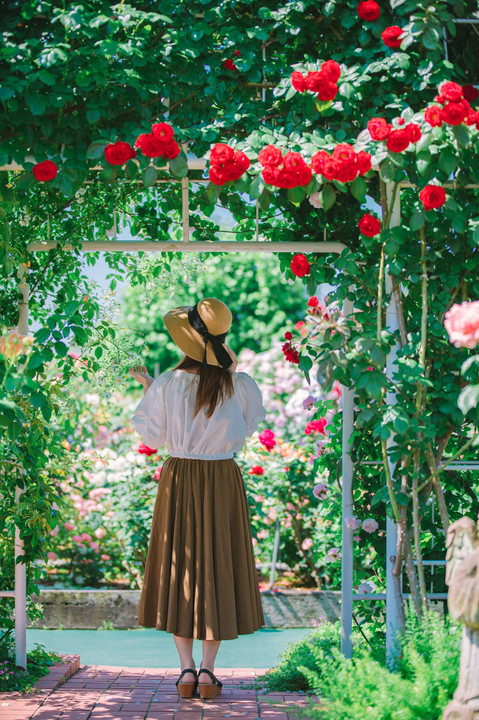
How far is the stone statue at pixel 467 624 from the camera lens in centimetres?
220

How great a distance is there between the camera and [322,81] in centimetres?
281

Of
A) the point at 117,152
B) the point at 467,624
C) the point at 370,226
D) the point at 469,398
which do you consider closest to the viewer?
the point at 467,624

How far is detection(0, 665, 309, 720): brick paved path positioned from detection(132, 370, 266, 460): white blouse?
37.9 inches

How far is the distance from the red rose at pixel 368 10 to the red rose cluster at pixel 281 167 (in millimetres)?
638

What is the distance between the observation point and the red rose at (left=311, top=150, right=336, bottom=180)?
2.71 metres

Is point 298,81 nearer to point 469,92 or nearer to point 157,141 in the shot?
point 157,141

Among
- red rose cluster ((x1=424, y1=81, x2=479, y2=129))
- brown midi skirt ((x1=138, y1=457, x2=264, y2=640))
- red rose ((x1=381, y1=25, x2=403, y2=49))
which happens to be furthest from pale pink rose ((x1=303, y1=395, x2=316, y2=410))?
red rose ((x1=381, y1=25, x2=403, y2=49))

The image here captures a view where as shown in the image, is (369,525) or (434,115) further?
(369,525)

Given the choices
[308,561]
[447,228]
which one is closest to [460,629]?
[447,228]

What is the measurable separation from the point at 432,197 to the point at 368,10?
725mm

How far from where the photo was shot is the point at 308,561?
17.7 feet

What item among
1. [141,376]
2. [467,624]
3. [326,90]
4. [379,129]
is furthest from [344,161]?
[467,624]

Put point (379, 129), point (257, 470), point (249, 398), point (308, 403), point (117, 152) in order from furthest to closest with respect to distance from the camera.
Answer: point (257, 470), point (308, 403), point (249, 398), point (117, 152), point (379, 129)

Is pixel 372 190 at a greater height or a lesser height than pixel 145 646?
greater
